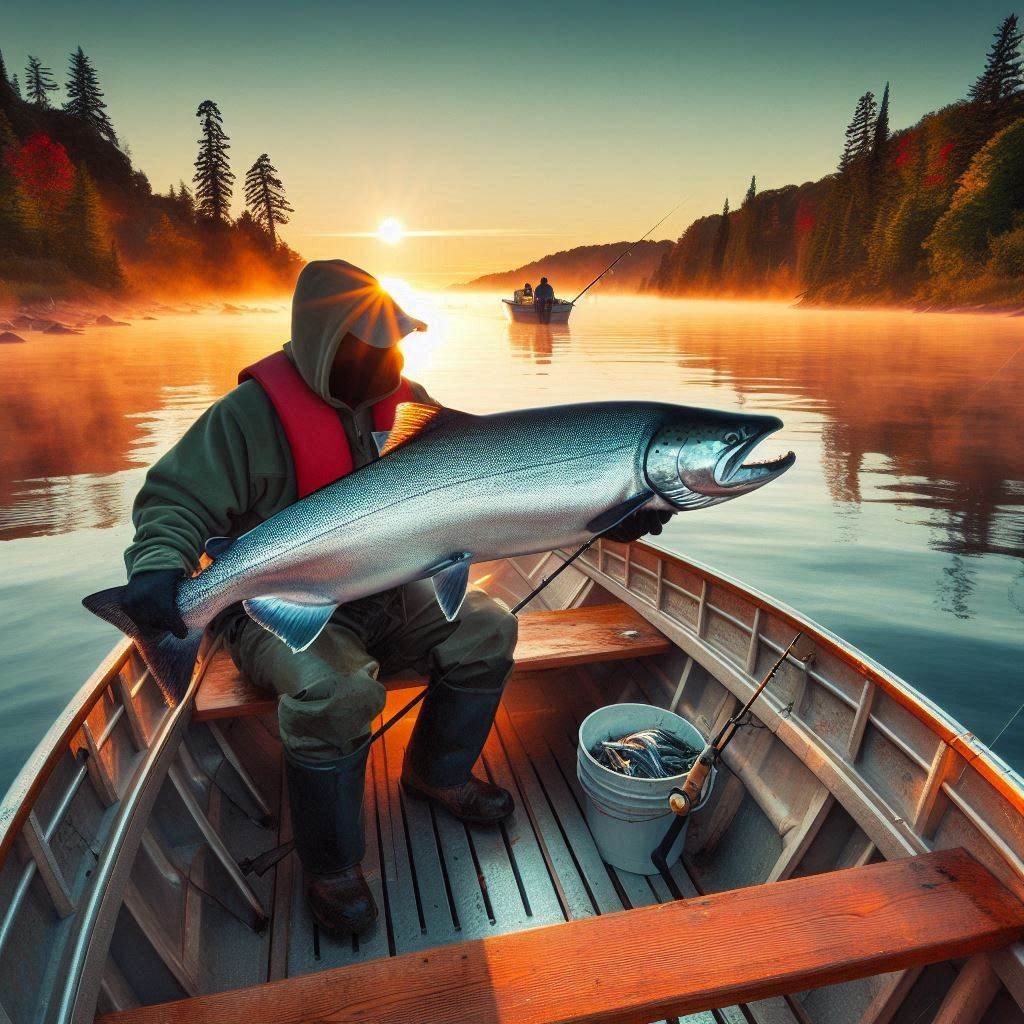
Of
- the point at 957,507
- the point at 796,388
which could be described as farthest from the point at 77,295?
the point at 957,507

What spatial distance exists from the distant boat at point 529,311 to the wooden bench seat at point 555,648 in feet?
160

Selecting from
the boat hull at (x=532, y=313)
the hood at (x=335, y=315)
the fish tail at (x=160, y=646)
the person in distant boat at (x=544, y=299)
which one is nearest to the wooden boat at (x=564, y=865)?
the fish tail at (x=160, y=646)

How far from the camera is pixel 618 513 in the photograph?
1.98m

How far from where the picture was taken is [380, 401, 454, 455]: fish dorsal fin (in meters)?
2.06

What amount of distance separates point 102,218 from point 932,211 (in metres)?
84.7

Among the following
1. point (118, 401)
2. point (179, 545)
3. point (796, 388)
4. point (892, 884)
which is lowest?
point (118, 401)

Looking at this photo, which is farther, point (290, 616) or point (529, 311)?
point (529, 311)

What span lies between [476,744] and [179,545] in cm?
180

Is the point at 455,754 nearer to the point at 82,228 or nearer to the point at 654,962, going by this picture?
the point at 654,962

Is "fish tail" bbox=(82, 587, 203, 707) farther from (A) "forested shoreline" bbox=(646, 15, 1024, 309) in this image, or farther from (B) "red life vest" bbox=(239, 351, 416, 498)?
(A) "forested shoreline" bbox=(646, 15, 1024, 309)

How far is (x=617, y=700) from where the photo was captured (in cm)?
456

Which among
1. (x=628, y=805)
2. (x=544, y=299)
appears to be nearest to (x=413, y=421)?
(x=628, y=805)

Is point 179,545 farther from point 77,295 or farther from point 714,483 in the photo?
point 77,295

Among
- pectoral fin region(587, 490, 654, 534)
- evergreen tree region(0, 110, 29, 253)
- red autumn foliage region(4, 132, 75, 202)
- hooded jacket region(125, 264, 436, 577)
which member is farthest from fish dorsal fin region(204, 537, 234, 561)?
red autumn foliage region(4, 132, 75, 202)
